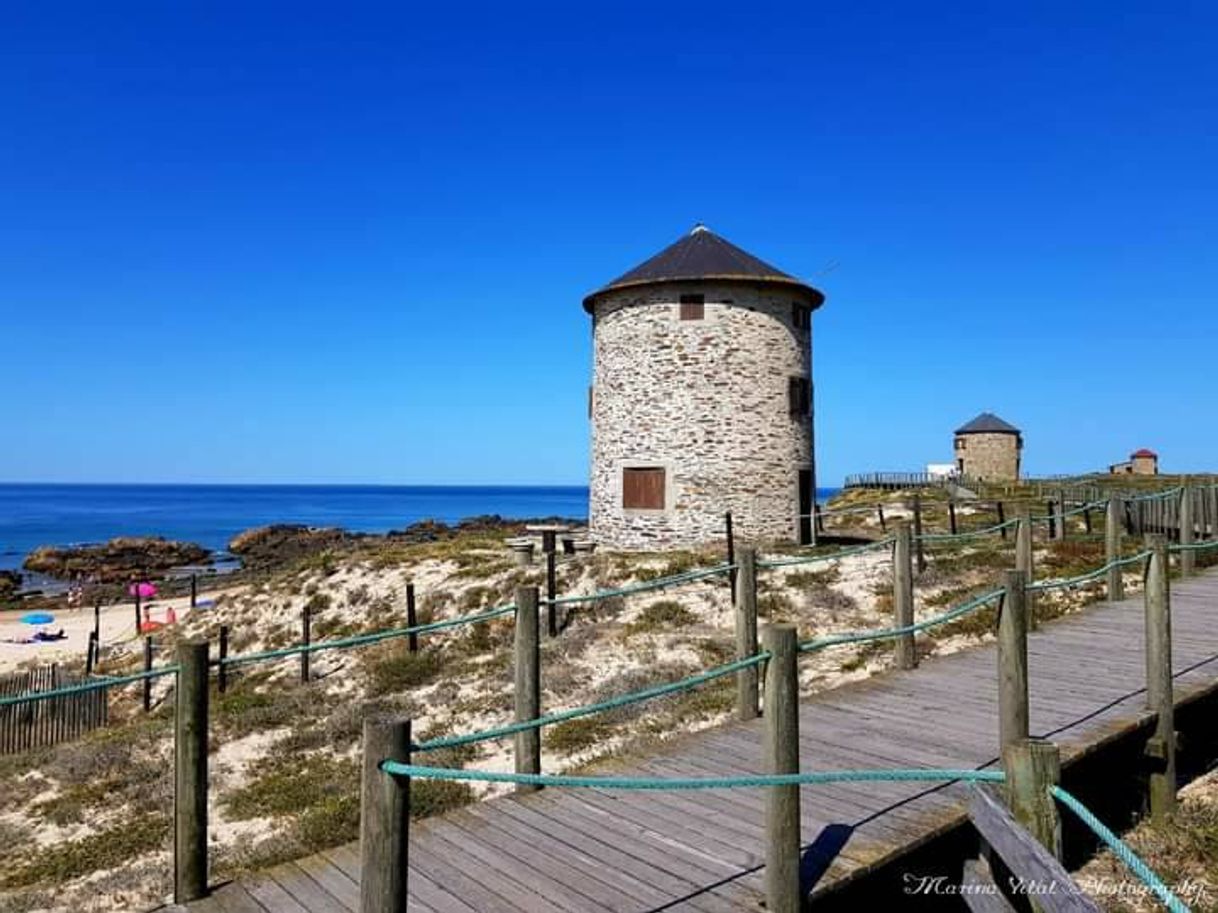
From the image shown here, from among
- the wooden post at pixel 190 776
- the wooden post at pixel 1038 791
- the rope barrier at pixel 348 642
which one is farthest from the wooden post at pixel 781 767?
the wooden post at pixel 190 776

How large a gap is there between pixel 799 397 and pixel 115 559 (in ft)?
172

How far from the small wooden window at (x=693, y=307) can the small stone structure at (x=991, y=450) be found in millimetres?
36972

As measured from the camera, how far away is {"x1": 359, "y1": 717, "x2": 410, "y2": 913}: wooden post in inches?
110

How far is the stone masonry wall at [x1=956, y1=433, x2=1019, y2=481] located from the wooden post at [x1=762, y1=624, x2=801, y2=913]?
53351mm

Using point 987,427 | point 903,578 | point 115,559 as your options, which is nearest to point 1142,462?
point 987,427

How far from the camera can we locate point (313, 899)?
12.8 feet

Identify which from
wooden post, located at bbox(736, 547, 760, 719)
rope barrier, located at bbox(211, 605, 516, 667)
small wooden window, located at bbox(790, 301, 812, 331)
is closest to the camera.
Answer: rope barrier, located at bbox(211, 605, 516, 667)

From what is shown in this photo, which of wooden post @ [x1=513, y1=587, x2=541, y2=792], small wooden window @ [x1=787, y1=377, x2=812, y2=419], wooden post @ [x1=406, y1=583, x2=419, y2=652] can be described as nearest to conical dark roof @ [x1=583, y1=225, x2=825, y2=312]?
small wooden window @ [x1=787, y1=377, x2=812, y2=419]

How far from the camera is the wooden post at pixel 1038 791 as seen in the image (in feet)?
9.75

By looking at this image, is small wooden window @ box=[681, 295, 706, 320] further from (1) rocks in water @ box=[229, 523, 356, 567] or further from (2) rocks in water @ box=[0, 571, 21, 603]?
(2) rocks in water @ box=[0, 571, 21, 603]

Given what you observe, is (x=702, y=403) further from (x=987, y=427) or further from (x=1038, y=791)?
(x=987, y=427)

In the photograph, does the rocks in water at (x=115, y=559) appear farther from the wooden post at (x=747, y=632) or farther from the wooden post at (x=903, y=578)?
the wooden post at (x=903, y=578)

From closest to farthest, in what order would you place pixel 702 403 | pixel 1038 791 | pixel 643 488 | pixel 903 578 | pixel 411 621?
pixel 1038 791, pixel 903 578, pixel 411 621, pixel 702 403, pixel 643 488

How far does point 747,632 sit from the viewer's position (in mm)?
7352
